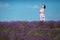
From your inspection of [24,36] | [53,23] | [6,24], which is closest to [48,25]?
[53,23]

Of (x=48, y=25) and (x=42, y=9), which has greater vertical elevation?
(x=42, y=9)

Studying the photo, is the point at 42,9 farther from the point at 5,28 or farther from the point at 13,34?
the point at 13,34

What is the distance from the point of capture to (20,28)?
3887mm

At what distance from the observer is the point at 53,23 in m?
4.37

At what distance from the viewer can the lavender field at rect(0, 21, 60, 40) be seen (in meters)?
3.12

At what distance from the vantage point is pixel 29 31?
3744mm

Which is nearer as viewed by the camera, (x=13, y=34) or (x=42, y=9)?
(x=13, y=34)

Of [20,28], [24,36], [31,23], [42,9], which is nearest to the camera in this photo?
[24,36]

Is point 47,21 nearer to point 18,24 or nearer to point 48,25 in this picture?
point 48,25

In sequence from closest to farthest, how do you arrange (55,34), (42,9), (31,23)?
1. (55,34)
2. (31,23)
3. (42,9)

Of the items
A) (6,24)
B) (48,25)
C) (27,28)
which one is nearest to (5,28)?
(6,24)

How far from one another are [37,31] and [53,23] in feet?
2.43

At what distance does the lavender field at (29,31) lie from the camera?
3.12m

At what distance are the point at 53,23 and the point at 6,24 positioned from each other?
3.02 feet
